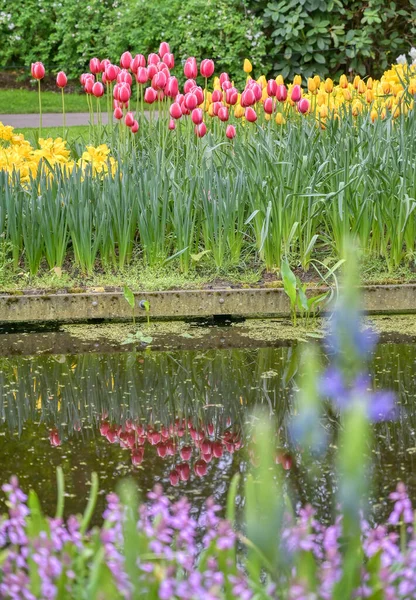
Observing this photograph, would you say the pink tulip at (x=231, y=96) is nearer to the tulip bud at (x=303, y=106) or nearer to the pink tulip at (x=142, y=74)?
the tulip bud at (x=303, y=106)

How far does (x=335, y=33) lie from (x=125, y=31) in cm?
322

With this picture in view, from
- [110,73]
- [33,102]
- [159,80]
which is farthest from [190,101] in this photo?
[33,102]

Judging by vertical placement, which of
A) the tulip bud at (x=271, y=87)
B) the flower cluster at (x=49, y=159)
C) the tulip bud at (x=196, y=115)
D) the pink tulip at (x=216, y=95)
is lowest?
the flower cluster at (x=49, y=159)

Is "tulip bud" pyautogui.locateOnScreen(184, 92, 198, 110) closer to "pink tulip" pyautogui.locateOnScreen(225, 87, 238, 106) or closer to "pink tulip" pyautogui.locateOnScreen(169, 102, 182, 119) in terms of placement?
"pink tulip" pyautogui.locateOnScreen(169, 102, 182, 119)

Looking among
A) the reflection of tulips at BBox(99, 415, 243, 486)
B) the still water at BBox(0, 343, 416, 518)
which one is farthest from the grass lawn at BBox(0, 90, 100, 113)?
the reflection of tulips at BBox(99, 415, 243, 486)

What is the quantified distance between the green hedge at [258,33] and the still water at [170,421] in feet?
28.9

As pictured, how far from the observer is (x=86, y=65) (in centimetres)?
1564

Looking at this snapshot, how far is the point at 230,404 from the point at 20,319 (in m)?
1.78

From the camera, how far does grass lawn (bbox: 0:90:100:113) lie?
1347cm

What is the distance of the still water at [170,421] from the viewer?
3.53 m

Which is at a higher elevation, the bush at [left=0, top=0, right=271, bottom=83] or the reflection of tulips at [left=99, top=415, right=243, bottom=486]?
the bush at [left=0, top=0, right=271, bottom=83]

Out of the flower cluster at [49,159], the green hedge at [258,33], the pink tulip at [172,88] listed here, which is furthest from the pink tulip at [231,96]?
the green hedge at [258,33]

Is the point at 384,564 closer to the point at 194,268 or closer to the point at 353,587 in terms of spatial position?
the point at 353,587

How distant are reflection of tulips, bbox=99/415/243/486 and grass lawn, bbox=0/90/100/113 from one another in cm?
986
